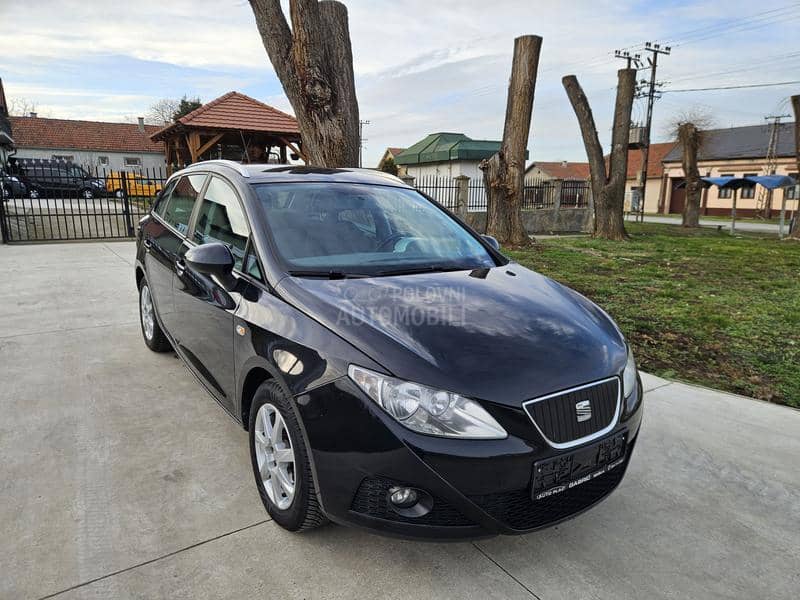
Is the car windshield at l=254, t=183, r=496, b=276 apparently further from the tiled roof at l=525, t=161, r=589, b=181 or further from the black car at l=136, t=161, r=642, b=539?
the tiled roof at l=525, t=161, r=589, b=181

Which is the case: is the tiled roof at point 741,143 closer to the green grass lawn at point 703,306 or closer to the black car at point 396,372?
the green grass lawn at point 703,306

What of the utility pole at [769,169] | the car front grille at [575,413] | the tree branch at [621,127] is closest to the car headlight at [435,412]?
the car front grille at [575,413]

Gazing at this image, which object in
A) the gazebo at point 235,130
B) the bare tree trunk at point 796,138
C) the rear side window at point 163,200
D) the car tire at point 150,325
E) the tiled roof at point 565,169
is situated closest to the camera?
the rear side window at point 163,200

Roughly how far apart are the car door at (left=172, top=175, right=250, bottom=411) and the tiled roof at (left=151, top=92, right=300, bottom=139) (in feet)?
55.7

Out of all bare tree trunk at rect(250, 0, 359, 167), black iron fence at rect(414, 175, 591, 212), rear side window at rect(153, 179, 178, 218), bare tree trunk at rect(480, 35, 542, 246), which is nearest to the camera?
rear side window at rect(153, 179, 178, 218)

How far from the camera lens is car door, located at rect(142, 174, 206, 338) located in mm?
3662

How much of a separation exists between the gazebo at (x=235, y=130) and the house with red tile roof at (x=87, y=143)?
83.1 feet

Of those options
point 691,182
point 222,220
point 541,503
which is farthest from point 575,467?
point 691,182

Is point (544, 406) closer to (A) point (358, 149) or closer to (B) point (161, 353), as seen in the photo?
(B) point (161, 353)

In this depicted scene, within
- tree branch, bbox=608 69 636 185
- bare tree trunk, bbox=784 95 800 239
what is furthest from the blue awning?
tree branch, bbox=608 69 636 185

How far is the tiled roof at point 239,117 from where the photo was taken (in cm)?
1911

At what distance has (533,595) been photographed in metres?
2.07

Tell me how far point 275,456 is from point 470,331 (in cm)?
101

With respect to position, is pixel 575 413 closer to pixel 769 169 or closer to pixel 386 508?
pixel 386 508
